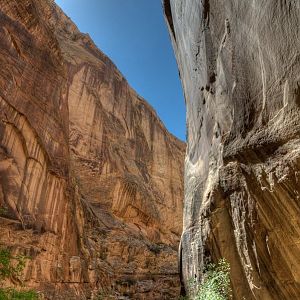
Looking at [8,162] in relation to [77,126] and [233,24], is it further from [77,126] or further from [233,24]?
[77,126]

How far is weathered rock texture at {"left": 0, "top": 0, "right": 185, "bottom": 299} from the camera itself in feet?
52.1

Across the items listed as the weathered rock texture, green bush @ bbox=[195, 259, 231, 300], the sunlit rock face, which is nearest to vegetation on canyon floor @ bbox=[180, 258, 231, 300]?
green bush @ bbox=[195, 259, 231, 300]

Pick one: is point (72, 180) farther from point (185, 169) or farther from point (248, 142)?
point (248, 142)

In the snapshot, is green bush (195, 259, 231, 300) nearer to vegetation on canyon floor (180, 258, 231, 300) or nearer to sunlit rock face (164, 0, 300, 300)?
vegetation on canyon floor (180, 258, 231, 300)

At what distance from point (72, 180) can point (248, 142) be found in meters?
14.4

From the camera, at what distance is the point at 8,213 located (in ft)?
49.4

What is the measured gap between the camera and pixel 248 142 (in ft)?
25.8

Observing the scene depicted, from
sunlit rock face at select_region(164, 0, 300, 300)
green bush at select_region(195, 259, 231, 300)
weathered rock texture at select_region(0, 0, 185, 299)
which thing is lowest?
green bush at select_region(195, 259, 231, 300)

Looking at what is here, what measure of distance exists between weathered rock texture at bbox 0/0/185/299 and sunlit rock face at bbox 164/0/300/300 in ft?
25.7

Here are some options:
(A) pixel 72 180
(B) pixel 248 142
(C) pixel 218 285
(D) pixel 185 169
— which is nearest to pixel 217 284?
(C) pixel 218 285

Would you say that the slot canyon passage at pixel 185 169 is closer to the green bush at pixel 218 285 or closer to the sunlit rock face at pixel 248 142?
the sunlit rock face at pixel 248 142

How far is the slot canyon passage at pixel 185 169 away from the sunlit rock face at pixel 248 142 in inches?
1.2

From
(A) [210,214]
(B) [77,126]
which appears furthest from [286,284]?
(B) [77,126]

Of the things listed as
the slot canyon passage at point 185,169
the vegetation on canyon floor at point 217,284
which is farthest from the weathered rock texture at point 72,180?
the vegetation on canyon floor at point 217,284
